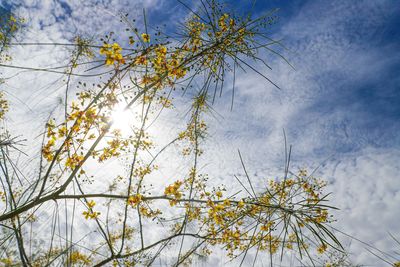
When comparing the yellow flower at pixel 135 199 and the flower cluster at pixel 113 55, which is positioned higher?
the flower cluster at pixel 113 55

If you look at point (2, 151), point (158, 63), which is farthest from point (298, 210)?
point (2, 151)

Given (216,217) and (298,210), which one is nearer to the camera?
(298,210)

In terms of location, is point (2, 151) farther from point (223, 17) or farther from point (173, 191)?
point (223, 17)

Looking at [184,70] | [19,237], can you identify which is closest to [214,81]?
[184,70]

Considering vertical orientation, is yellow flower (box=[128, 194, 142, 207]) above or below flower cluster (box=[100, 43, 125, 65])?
below

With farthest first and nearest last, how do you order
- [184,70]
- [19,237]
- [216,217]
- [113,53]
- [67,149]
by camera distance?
[216,217] → [184,70] → [67,149] → [113,53] → [19,237]

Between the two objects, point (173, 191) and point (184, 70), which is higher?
point (184, 70)

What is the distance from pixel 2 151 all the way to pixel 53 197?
69cm

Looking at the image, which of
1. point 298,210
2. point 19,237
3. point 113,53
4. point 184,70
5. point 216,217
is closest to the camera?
point 298,210

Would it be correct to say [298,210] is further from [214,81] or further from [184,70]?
[184,70]

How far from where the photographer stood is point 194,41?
2.87m

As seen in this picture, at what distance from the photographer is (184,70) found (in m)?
2.87

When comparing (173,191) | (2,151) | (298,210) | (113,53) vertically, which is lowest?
(298,210)

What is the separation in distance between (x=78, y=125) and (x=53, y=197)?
831mm
